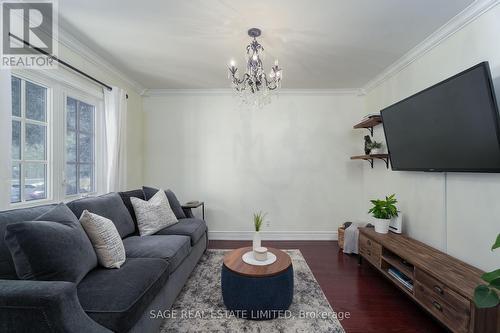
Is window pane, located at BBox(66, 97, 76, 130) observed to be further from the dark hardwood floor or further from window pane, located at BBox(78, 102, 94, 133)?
the dark hardwood floor

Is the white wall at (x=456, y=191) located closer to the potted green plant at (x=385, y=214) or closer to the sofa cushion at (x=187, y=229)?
the potted green plant at (x=385, y=214)

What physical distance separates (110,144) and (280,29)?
8.15 ft

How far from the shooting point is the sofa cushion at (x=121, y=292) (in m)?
1.18

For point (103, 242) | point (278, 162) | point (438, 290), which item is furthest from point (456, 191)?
point (103, 242)

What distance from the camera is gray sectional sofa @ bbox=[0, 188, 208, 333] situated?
0.97 meters

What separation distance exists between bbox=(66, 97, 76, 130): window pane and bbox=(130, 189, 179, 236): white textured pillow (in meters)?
1.08

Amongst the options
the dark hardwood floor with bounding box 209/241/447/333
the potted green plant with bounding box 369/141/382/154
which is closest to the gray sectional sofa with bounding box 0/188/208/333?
the dark hardwood floor with bounding box 209/241/447/333

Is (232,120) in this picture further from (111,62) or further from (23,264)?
(23,264)

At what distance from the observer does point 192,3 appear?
1798 mm

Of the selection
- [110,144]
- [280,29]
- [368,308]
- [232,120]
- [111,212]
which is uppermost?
[280,29]

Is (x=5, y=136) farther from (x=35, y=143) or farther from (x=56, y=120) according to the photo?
(x=56, y=120)

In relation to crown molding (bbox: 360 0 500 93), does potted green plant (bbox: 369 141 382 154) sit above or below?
below

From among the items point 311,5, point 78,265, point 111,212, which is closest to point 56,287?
point 78,265

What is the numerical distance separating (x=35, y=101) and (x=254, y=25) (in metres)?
2.22
